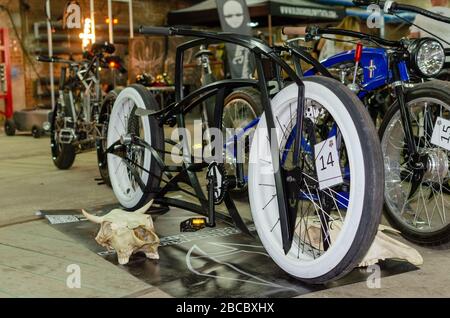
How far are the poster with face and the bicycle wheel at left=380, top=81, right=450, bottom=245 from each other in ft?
11.6

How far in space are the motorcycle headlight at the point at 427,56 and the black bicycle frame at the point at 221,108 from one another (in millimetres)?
816

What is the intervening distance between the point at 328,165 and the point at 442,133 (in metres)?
0.97

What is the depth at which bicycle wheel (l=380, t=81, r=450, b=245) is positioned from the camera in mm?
3162

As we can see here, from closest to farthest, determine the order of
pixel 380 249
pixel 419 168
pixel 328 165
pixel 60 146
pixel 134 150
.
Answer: pixel 328 165 < pixel 380 249 < pixel 419 168 < pixel 134 150 < pixel 60 146

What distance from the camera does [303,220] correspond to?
284 cm

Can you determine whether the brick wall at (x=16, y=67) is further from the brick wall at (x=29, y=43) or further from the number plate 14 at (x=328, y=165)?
the number plate 14 at (x=328, y=165)

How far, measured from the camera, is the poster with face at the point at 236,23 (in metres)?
6.98

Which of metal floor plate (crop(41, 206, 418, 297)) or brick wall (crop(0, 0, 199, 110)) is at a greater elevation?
brick wall (crop(0, 0, 199, 110))

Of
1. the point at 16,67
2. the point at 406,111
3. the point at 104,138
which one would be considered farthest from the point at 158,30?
the point at 16,67

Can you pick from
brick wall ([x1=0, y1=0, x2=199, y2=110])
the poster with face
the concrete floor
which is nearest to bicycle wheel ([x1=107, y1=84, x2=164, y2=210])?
the concrete floor

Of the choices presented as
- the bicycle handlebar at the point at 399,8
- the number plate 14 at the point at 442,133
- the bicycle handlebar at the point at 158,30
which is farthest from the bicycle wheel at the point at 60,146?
the number plate 14 at the point at 442,133

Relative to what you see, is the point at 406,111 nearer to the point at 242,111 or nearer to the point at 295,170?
the point at 295,170

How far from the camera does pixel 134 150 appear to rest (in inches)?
151

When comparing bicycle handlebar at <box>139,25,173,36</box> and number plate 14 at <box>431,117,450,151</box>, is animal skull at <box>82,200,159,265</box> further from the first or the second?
number plate 14 at <box>431,117,450,151</box>
